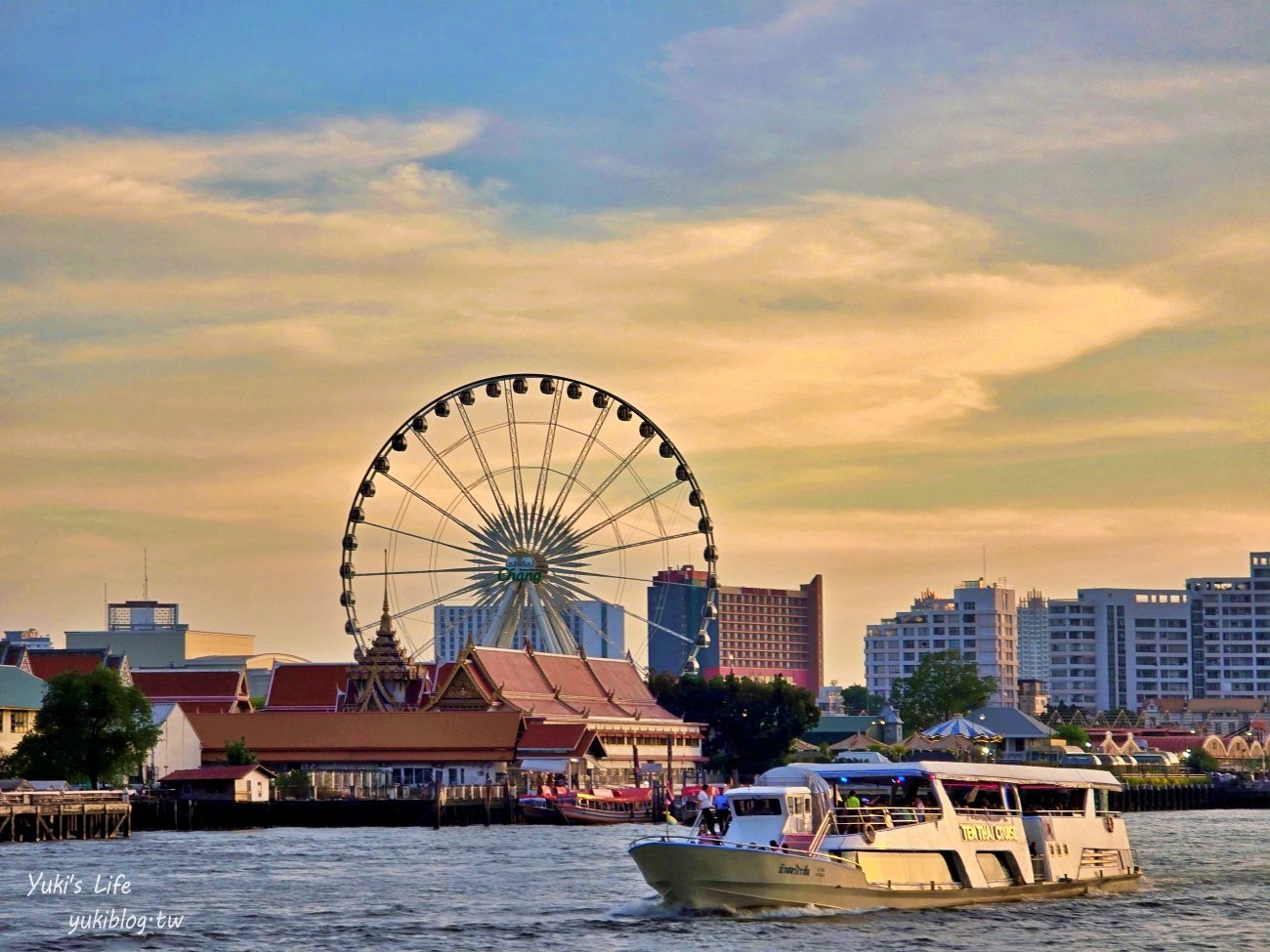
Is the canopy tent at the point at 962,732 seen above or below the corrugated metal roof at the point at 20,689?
below

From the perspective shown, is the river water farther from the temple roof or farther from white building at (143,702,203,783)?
the temple roof

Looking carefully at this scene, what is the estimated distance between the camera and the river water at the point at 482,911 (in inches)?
2296

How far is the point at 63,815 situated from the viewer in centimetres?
10644

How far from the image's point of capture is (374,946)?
2244 inches

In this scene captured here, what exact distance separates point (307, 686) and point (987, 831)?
10924cm

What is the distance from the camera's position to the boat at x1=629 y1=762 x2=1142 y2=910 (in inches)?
2409

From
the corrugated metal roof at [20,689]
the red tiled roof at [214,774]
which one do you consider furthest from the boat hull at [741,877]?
the corrugated metal roof at [20,689]

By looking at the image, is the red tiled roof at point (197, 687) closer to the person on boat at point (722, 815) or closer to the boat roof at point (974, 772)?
the boat roof at point (974, 772)

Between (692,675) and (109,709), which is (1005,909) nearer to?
(109,709)

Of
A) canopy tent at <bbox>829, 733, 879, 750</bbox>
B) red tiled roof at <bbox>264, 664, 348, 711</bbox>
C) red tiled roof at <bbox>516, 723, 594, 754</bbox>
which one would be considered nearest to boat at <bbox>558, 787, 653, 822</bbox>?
red tiled roof at <bbox>516, 723, 594, 754</bbox>

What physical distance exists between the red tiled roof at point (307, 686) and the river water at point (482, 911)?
71.9 m

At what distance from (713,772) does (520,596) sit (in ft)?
129

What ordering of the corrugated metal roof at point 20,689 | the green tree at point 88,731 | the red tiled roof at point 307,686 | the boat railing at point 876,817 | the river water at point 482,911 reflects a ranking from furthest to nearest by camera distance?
the red tiled roof at point 307,686 < the corrugated metal roof at point 20,689 < the green tree at point 88,731 < the boat railing at point 876,817 < the river water at point 482,911

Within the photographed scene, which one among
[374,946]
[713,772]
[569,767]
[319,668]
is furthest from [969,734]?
[374,946]
